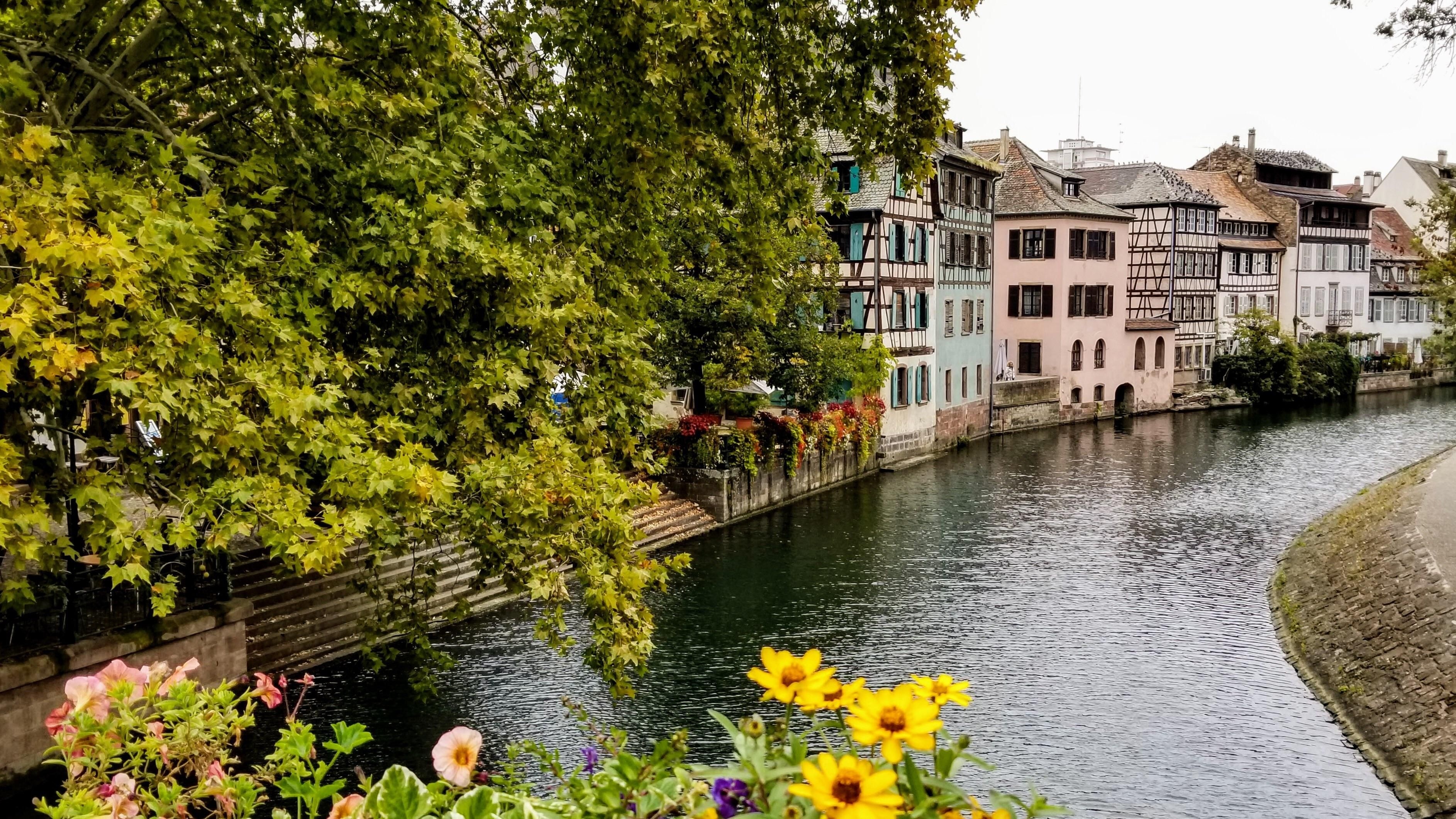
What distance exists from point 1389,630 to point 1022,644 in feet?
16.8


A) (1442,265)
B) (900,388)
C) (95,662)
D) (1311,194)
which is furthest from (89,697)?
(1311,194)

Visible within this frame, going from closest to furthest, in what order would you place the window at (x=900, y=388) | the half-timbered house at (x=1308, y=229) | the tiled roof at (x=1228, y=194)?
the window at (x=900, y=388) < the tiled roof at (x=1228, y=194) < the half-timbered house at (x=1308, y=229)

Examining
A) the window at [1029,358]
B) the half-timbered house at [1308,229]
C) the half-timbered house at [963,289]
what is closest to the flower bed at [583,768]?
the half-timbered house at [963,289]

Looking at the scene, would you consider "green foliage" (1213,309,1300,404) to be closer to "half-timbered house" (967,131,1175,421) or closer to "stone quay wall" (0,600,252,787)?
"half-timbered house" (967,131,1175,421)

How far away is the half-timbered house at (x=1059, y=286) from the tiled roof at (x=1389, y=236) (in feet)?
105

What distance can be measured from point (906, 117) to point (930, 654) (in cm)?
949

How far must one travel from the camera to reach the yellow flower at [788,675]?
117 inches

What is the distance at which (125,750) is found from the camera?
4.30 metres

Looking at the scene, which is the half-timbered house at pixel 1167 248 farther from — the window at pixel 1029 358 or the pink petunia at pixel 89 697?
the pink petunia at pixel 89 697

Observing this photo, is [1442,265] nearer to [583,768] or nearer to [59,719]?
[583,768]

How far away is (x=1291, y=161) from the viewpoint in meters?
69.3

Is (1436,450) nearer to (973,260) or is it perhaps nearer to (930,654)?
(973,260)

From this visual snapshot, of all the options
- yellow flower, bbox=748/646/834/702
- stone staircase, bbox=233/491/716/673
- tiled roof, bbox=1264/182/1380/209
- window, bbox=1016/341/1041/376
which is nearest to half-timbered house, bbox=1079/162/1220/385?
window, bbox=1016/341/1041/376

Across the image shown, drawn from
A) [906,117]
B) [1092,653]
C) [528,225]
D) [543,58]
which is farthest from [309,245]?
[1092,653]
